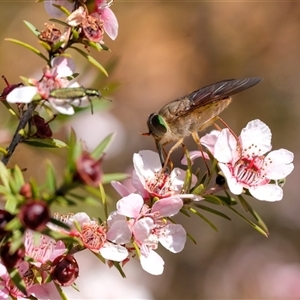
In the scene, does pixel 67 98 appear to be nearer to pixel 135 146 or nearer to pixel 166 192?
pixel 166 192

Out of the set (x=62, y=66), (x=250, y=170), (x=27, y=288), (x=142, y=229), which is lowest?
(x=27, y=288)

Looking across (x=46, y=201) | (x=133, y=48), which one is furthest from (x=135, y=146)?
(x=46, y=201)

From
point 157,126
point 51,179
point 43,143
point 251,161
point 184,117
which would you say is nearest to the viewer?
point 51,179

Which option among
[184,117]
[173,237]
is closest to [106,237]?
[173,237]

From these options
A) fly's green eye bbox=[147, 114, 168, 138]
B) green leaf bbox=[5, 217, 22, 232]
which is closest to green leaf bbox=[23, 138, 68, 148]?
green leaf bbox=[5, 217, 22, 232]

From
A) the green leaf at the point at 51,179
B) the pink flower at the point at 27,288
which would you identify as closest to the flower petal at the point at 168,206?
the pink flower at the point at 27,288

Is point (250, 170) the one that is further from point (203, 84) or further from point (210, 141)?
point (203, 84)

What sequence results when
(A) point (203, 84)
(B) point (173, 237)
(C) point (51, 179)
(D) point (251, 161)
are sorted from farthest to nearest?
(A) point (203, 84), (D) point (251, 161), (B) point (173, 237), (C) point (51, 179)
